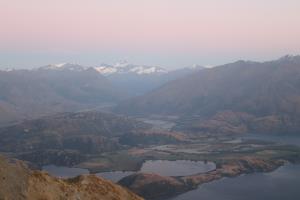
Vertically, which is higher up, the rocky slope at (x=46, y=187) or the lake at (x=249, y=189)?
the rocky slope at (x=46, y=187)

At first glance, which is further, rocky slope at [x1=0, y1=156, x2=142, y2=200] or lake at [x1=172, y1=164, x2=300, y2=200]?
lake at [x1=172, y1=164, x2=300, y2=200]

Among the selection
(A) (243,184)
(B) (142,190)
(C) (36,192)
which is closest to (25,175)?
(C) (36,192)

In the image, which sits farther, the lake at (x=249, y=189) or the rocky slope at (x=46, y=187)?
the lake at (x=249, y=189)

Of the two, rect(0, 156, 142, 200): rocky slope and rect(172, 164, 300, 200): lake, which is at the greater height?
rect(0, 156, 142, 200): rocky slope

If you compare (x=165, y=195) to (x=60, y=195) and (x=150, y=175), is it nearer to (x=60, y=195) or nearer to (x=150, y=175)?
(x=150, y=175)
